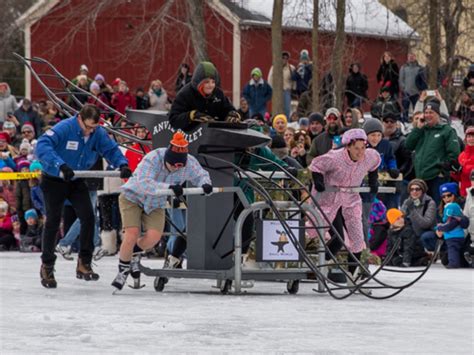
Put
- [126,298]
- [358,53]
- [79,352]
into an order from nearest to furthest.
→ [79,352] → [126,298] → [358,53]

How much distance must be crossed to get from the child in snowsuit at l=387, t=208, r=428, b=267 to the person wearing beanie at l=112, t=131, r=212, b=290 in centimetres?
485

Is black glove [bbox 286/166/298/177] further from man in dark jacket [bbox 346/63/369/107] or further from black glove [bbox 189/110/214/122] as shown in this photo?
man in dark jacket [bbox 346/63/369/107]

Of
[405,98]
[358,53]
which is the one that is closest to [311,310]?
[405,98]

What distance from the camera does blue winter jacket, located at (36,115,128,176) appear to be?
39.7 ft

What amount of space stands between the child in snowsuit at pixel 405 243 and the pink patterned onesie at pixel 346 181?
380cm

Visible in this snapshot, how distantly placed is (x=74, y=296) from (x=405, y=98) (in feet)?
49.0

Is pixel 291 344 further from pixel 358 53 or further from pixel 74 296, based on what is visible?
pixel 358 53

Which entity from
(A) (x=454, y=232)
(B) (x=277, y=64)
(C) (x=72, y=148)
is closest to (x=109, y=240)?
(A) (x=454, y=232)

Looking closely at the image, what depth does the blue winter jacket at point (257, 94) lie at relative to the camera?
2656 centimetres

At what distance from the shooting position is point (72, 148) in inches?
489

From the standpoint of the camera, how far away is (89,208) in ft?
41.2

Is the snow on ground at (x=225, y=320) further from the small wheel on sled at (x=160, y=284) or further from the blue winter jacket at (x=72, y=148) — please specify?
the blue winter jacket at (x=72, y=148)

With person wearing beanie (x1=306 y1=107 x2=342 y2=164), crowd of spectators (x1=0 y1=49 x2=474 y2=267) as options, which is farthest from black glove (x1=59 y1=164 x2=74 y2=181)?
person wearing beanie (x1=306 y1=107 x2=342 y2=164)

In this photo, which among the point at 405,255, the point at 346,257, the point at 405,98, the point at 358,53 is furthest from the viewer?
the point at 358,53
